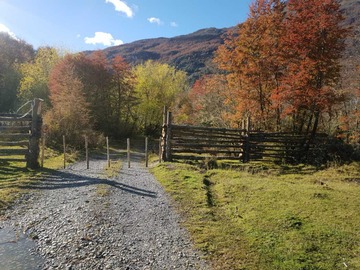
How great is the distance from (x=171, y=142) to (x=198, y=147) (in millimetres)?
1767

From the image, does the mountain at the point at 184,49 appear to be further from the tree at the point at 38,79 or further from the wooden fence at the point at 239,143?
the wooden fence at the point at 239,143

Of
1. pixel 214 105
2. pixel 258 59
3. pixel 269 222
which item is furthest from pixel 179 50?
pixel 269 222

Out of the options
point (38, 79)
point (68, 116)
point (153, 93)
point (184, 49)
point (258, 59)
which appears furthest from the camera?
point (184, 49)

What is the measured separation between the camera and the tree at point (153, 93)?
3638 cm

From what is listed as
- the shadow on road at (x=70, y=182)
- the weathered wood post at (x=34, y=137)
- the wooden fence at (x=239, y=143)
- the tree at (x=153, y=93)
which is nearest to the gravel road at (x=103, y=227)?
the shadow on road at (x=70, y=182)

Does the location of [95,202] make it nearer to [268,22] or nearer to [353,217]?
[353,217]

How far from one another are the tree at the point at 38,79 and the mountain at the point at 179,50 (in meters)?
53.4

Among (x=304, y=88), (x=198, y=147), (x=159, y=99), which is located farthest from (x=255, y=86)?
(x=159, y=99)

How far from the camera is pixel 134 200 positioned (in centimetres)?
820

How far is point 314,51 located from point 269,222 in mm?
11208

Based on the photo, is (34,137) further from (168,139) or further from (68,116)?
(68,116)

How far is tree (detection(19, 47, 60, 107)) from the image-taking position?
1142 inches

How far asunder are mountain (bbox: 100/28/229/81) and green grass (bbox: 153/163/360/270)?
74.9 meters

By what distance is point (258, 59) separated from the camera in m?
17.1
